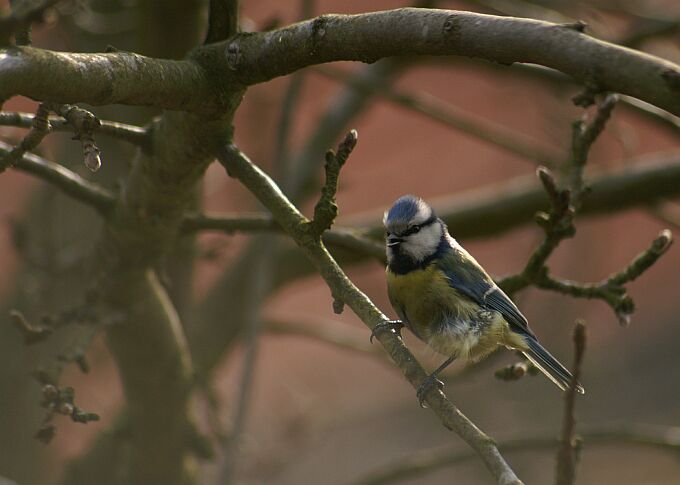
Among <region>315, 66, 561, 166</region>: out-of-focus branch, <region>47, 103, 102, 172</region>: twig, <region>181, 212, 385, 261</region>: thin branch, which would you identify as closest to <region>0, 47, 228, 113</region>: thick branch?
<region>47, 103, 102, 172</region>: twig

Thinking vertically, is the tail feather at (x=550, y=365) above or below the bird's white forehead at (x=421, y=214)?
below

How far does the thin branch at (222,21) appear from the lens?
60.5 inches

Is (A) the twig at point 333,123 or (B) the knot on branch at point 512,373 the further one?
(A) the twig at point 333,123

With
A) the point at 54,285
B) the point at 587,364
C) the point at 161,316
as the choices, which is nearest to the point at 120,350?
the point at 161,316

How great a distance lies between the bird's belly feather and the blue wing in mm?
15

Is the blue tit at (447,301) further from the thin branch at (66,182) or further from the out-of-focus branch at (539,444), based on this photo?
the thin branch at (66,182)

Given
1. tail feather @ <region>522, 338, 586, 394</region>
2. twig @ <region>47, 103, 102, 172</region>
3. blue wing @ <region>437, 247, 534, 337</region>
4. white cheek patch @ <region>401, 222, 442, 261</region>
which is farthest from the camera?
white cheek patch @ <region>401, 222, 442, 261</region>

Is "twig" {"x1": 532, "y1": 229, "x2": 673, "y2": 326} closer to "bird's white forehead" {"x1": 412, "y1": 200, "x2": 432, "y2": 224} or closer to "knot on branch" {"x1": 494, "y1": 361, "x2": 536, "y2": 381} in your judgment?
"knot on branch" {"x1": 494, "y1": 361, "x2": 536, "y2": 381}

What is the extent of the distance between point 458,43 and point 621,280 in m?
0.77

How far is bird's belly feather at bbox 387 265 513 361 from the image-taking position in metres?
2.09

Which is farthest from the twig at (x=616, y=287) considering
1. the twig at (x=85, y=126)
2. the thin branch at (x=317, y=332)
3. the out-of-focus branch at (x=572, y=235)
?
the thin branch at (x=317, y=332)

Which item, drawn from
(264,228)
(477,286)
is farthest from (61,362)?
(477,286)

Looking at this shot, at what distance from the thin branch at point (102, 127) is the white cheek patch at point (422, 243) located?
768mm

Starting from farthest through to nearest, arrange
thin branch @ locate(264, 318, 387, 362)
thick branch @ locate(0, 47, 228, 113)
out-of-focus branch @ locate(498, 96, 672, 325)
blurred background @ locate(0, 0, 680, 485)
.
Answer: thin branch @ locate(264, 318, 387, 362), blurred background @ locate(0, 0, 680, 485), out-of-focus branch @ locate(498, 96, 672, 325), thick branch @ locate(0, 47, 228, 113)
